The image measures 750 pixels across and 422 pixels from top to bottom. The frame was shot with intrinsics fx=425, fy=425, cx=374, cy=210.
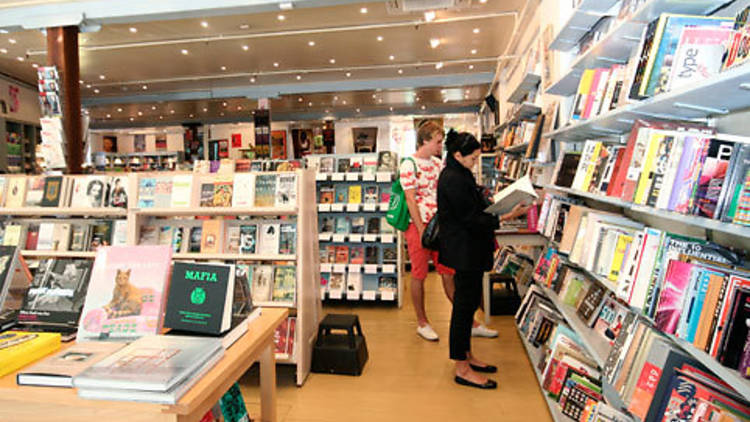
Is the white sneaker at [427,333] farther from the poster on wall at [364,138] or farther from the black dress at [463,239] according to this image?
the poster on wall at [364,138]

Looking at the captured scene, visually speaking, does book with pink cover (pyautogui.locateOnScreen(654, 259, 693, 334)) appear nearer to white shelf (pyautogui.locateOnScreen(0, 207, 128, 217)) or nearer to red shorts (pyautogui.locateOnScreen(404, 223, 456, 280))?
red shorts (pyautogui.locateOnScreen(404, 223, 456, 280))

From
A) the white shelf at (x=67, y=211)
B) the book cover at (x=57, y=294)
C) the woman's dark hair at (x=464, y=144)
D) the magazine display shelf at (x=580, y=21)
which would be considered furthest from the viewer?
the white shelf at (x=67, y=211)

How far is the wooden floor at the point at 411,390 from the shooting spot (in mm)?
2600

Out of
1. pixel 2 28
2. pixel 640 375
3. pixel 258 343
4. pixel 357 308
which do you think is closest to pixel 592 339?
pixel 640 375

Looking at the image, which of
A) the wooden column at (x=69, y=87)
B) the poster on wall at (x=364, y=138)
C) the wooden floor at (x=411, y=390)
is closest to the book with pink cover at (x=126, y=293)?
the wooden floor at (x=411, y=390)

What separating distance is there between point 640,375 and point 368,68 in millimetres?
9655

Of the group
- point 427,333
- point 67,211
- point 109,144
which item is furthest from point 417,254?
point 109,144

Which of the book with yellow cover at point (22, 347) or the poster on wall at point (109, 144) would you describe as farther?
the poster on wall at point (109, 144)

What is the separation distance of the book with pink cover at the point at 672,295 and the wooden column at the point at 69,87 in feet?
17.8

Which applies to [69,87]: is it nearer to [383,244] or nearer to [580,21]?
[383,244]

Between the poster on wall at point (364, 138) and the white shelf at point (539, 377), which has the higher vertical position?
the poster on wall at point (364, 138)

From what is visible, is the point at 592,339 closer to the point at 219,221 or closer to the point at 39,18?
the point at 219,221

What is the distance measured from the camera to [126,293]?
4.66 ft

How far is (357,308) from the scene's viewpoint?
480cm
